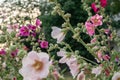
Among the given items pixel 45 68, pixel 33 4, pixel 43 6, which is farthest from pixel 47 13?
pixel 45 68

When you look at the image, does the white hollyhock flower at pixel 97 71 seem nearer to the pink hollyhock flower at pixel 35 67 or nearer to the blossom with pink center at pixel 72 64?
the blossom with pink center at pixel 72 64

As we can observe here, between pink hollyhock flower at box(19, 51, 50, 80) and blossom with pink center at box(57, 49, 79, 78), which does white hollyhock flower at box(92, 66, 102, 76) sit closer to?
blossom with pink center at box(57, 49, 79, 78)

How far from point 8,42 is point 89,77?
0.54 metres

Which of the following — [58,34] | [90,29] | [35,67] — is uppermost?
[90,29]

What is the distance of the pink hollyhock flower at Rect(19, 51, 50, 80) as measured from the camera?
154 centimetres

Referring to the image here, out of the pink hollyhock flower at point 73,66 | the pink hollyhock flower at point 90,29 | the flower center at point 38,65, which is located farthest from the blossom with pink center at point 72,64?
the pink hollyhock flower at point 90,29

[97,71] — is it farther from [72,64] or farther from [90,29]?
[90,29]

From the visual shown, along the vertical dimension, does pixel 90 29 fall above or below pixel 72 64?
above

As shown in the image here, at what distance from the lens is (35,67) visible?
1576 mm

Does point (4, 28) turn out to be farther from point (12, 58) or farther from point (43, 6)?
point (43, 6)

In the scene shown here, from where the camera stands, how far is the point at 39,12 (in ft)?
35.0

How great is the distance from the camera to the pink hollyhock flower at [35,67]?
1.54m

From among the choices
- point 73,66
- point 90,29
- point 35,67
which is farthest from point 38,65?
point 90,29

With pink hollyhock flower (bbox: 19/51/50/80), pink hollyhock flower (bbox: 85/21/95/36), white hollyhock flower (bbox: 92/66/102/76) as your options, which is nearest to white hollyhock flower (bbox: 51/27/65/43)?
white hollyhock flower (bbox: 92/66/102/76)
